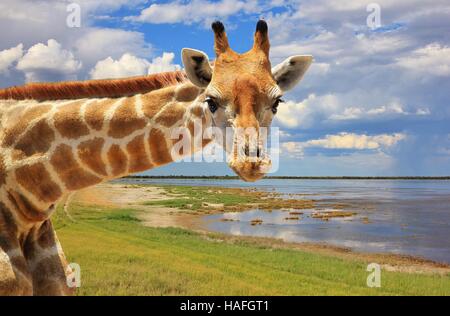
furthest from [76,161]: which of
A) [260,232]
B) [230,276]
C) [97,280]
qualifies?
[260,232]

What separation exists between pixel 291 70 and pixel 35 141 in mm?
3552

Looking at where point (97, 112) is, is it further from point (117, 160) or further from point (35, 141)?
point (35, 141)

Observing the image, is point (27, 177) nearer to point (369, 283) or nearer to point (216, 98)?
point (216, 98)

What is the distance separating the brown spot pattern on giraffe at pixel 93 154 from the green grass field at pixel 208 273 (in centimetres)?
856

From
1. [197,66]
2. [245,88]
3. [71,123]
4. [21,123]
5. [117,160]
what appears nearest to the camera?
[245,88]

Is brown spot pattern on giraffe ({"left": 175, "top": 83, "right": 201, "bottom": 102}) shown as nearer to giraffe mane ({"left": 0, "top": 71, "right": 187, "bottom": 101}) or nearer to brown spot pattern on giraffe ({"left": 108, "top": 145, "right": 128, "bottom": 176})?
giraffe mane ({"left": 0, "top": 71, "right": 187, "bottom": 101})

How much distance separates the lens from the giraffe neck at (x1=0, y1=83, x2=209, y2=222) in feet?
18.4

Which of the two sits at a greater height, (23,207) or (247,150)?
(247,150)

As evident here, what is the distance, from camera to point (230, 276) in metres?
17.2

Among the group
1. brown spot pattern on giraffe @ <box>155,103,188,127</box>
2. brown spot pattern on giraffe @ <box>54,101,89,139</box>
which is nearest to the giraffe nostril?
brown spot pattern on giraffe @ <box>155,103,188,127</box>

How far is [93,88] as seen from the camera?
6309 millimetres

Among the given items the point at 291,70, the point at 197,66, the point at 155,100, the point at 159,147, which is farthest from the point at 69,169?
the point at 291,70

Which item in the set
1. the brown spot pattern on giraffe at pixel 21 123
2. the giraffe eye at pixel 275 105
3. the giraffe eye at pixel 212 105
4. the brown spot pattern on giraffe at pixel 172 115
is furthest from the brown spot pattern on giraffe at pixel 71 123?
the giraffe eye at pixel 275 105

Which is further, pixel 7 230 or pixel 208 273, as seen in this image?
pixel 208 273
